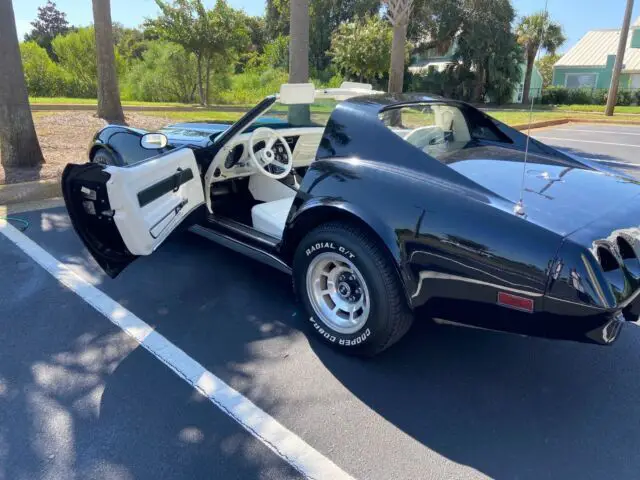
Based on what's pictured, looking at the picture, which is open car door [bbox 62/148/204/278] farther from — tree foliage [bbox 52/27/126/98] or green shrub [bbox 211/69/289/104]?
tree foliage [bbox 52/27/126/98]

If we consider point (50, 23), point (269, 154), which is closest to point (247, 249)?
point (269, 154)

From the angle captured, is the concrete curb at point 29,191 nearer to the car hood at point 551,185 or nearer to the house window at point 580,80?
the car hood at point 551,185

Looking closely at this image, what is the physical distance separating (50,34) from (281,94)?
185 feet

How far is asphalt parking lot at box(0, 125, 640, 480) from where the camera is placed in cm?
213

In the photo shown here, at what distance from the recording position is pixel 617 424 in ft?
7.86

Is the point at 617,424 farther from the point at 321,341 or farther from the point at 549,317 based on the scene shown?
the point at 321,341

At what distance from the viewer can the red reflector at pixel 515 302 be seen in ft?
6.99

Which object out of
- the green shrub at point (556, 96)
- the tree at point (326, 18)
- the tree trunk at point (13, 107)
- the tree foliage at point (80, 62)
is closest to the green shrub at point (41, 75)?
the tree foliage at point (80, 62)

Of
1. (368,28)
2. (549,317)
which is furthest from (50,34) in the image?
(549,317)

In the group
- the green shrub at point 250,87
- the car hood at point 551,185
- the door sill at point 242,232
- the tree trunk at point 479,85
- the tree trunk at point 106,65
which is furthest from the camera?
the tree trunk at point 479,85

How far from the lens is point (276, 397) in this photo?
2.54 metres

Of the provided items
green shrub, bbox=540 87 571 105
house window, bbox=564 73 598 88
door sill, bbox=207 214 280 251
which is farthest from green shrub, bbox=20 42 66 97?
house window, bbox=564 73 598 88

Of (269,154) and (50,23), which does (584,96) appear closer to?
(269,154)

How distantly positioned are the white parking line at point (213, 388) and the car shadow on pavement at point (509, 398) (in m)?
0.46
